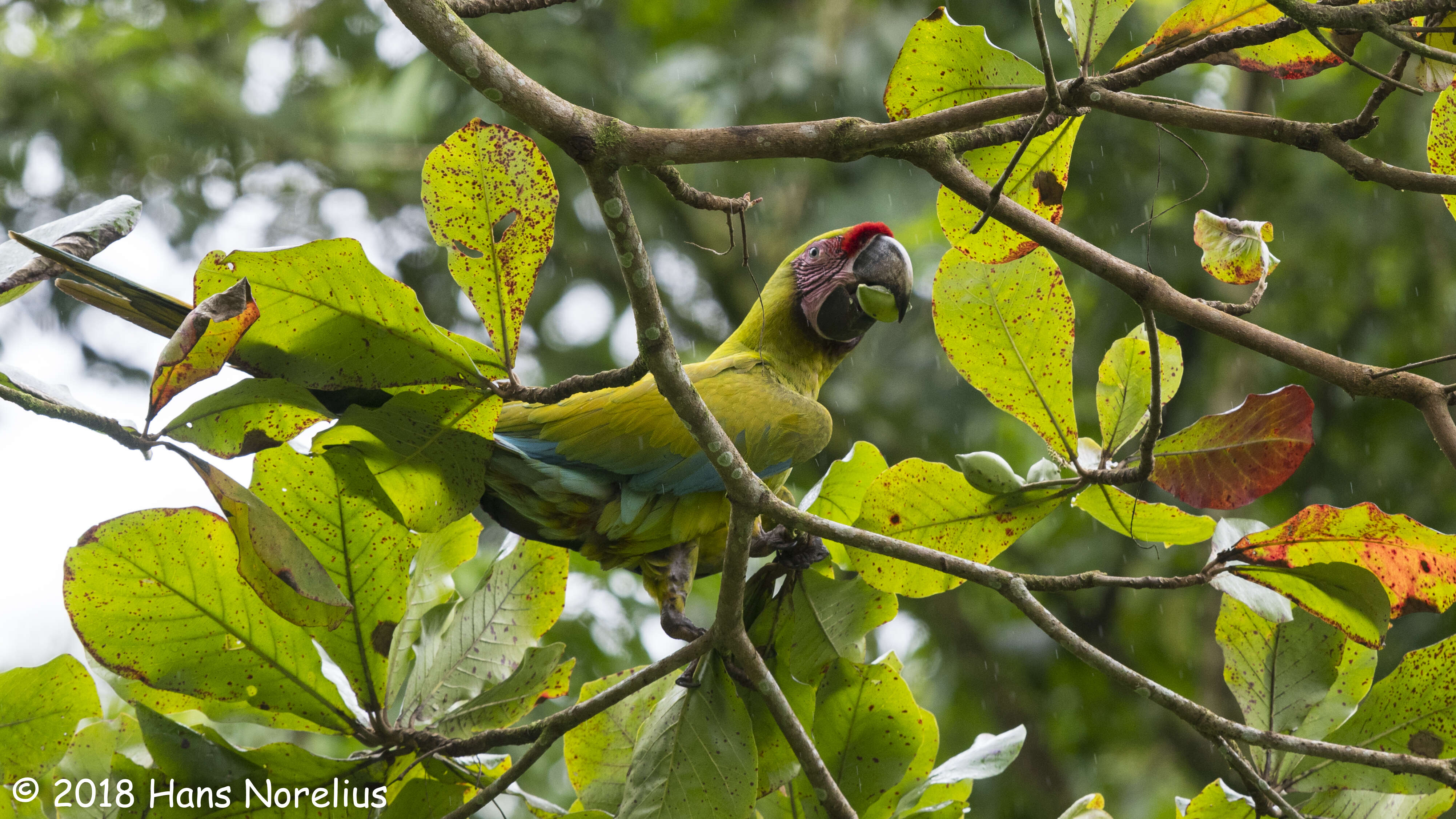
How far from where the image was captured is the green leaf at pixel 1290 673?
134 centimetres

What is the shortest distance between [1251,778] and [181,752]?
1.29 metres

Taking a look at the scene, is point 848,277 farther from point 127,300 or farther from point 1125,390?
point 127,300

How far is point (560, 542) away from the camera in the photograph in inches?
77.3

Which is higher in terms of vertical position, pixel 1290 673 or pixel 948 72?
pixel 948 72

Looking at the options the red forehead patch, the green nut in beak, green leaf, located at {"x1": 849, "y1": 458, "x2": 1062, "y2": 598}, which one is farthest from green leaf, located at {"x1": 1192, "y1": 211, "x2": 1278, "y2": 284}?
the red forehead patch

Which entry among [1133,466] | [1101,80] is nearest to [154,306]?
[1101,80]

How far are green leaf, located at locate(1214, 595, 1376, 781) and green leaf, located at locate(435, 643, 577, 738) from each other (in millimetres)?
925

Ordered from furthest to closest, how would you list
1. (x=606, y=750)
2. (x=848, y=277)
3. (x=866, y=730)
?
(x=848, y=277) < (x=606, y=750) < (x=866, y=730)

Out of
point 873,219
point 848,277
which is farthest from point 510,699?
point 873,219

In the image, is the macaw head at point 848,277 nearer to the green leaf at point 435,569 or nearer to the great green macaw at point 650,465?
the great green macaw at point 650,465

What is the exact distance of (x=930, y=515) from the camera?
1.37 m

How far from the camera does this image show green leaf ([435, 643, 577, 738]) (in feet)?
4.49

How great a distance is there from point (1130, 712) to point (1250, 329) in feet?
12.2

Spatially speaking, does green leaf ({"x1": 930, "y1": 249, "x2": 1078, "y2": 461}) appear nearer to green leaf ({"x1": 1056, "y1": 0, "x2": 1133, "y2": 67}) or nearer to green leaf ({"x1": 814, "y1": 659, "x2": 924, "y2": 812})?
green leaf ({"x1": 1056, "y1": 0, "x2": 1133, "y2": 67})
